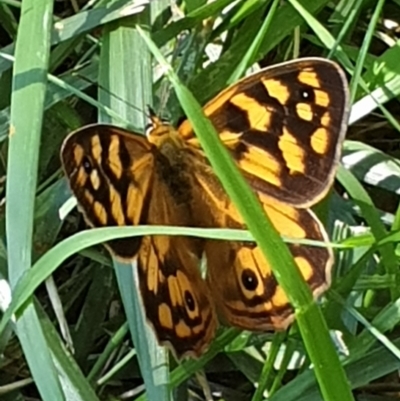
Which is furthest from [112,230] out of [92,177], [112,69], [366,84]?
[366,84]

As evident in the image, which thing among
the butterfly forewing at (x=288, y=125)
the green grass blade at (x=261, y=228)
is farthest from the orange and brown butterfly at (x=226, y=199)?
the green grass blade at (x=261, y=228)

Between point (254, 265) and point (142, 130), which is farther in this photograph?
point (142, 130)

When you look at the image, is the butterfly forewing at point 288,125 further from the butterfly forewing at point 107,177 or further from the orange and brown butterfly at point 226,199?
the butterfly forewing at point 107,177

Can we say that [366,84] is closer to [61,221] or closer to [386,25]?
[386,25]

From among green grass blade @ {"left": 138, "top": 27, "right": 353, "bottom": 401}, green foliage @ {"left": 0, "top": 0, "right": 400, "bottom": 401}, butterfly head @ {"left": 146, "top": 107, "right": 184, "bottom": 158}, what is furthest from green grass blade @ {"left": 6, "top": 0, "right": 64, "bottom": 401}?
green grass blade @ {"left": 138, "top": 27, "right": 353, "bottom": 401}

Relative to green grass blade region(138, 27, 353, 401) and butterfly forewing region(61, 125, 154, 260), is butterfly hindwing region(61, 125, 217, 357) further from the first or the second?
green grass blade region(138, 27, 353, 401)

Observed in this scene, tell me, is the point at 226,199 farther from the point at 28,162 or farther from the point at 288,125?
the point at 28,162

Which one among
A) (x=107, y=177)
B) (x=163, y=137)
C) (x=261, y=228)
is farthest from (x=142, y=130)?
(x=261, y=228)
